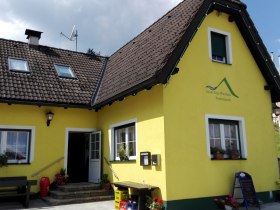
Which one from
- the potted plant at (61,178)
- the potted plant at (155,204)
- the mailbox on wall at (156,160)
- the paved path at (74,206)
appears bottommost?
the paved path at (74,206)

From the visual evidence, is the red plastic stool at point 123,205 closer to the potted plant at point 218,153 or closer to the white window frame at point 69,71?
the potted plant at point 218,153

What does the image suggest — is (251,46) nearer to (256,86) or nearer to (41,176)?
(256,86)

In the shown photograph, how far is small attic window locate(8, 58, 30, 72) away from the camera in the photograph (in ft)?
38.9

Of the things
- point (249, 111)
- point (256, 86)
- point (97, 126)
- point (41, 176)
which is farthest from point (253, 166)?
point (41, 176)

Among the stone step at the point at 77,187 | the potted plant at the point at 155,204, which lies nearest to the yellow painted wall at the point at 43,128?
the stone step at the point at 77,187

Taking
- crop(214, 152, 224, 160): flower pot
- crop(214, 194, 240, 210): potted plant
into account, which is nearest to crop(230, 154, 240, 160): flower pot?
crop(214, 152, 224, 160): flower pot

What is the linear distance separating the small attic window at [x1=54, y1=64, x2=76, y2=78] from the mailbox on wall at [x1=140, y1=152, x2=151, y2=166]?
5703 millimetres

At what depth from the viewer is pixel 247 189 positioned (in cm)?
883

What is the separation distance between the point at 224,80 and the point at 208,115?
4.79ft

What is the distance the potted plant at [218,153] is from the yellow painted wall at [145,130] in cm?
187

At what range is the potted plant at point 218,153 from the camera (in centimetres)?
906

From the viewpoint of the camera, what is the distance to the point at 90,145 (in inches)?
492

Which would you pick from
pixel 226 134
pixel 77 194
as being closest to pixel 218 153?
pixel 226 134

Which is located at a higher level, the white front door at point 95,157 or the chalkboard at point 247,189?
the white front door at point 95,157
